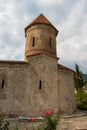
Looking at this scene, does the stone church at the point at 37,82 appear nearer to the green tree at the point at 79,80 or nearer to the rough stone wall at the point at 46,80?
the rough stone wall at the point at 46,80

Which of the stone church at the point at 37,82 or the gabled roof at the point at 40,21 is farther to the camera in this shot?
the gabled roof at the point at 40,21

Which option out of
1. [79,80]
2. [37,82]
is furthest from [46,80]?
[79,80]

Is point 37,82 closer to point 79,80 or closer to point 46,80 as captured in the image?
point 46,80

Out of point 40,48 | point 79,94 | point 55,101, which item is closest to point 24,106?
point 55,101

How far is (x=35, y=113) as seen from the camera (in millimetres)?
13859

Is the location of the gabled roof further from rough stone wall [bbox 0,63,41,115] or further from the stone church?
rough stone wall [bbox 0,63,41,115]

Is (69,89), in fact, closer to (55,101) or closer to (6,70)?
(55,101)

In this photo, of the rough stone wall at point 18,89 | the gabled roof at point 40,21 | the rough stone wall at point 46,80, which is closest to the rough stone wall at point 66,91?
the rough stone wall at point 46,80

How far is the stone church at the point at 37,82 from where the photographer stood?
13.9 metres

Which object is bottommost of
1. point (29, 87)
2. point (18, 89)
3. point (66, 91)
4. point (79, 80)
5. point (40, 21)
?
point (66, 91)

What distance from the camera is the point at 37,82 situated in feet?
48.1

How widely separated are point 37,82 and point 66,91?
3195 millimetres

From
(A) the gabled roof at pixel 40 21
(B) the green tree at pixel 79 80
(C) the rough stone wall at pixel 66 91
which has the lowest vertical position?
(C) the rough stone wall at pixel 66 91

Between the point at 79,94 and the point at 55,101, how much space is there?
11.2m
